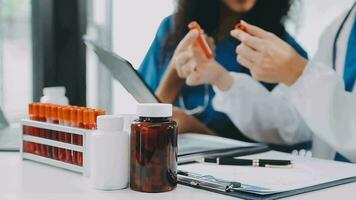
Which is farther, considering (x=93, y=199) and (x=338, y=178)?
(x=338, y=178)

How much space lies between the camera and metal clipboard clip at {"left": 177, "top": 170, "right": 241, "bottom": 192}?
2.37 ft

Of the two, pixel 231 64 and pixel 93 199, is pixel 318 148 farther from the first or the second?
pixel 93 199

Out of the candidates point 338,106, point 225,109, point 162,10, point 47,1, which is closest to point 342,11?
point 338,106

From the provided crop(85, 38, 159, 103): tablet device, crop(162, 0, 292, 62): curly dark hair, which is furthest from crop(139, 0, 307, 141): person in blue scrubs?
crop(85, 38, 159, 103): tablet device

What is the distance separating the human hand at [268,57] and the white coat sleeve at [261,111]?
3cm

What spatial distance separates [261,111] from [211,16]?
10.5 inches

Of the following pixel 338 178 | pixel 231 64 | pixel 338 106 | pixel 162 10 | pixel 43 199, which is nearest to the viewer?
pixel 43 199

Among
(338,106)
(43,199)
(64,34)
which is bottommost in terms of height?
(43,199)

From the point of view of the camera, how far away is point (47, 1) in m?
1.40

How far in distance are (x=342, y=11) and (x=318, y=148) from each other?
297 mm

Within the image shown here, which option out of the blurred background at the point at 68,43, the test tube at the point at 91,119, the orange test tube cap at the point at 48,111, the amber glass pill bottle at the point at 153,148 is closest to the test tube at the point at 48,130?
the orange test tube cap at the point at 48,111

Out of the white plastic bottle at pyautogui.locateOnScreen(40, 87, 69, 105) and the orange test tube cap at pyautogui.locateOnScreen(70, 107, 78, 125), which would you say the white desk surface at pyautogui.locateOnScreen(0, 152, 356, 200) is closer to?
the orange test tube cap at pyautogui.locateOnScreen(70, 107, 78, 125)

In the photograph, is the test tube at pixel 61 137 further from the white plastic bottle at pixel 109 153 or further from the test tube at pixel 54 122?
the white plastic bottle at pixel 109 153

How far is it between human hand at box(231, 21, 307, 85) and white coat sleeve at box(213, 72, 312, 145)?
0.03 meters
